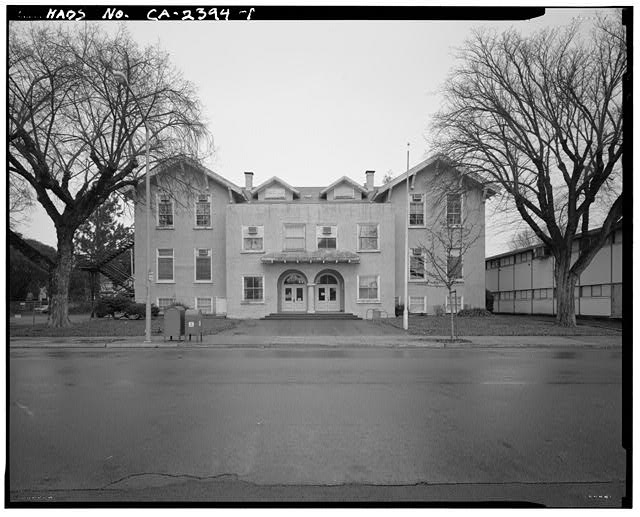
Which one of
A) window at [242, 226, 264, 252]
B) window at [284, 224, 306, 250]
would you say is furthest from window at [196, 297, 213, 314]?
window at [284, 224, 306, 250]

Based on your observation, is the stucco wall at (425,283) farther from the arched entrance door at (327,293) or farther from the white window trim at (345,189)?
the arched entrance door at (327,293)

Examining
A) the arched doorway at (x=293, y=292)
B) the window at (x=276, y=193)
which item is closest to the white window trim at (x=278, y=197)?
the window at (x=276, y=193)

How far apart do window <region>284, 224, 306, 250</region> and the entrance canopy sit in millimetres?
641

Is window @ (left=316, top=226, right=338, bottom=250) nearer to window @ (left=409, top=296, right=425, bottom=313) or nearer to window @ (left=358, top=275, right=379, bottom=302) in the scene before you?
window @ (left=358, top=275, right=379, bottom=302)

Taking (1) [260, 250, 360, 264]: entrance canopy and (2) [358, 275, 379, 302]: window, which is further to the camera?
(2) [358, 275, 379, 302]: window

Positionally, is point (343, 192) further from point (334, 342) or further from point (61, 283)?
point (61, 283)

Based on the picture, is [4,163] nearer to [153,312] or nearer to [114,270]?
[153,312]

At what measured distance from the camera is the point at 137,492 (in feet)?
12.4

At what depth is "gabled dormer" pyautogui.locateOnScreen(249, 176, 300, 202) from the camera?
1288 inches

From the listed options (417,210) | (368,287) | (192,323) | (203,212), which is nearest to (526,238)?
(417,210)

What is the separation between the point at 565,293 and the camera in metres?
21.8

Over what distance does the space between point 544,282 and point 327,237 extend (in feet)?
48.9

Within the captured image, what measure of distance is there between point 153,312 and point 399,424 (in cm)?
2410

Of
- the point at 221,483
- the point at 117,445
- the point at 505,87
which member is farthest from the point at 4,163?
the point at 505,87
